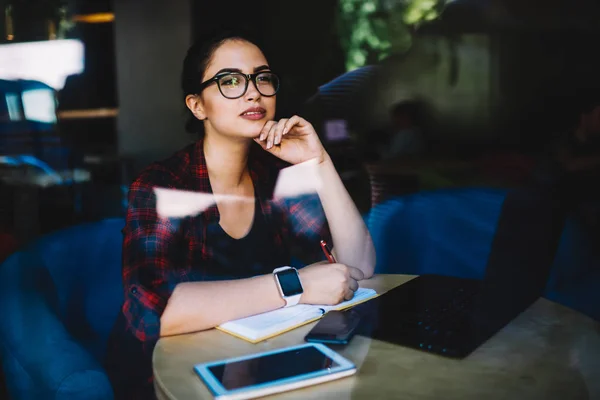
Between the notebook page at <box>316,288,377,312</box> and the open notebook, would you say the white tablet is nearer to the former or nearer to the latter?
the open notebook

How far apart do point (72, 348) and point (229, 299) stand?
1.40 ft

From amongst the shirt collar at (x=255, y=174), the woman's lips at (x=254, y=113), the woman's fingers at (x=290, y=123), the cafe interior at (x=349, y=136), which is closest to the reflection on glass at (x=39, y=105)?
the cafe interior at (x=349, y=136)

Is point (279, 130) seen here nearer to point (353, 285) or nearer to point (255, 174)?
point (255, 174)

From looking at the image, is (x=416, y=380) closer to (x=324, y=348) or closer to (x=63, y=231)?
(x=324, y=348)

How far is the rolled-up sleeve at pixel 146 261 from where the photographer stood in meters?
1.21

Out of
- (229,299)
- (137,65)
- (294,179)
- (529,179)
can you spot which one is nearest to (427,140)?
(529,179)

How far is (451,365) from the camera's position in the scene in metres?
0.97

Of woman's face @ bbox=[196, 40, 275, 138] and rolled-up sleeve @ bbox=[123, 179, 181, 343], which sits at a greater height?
woman's face @ bbox=[196, 40, 275, 138]

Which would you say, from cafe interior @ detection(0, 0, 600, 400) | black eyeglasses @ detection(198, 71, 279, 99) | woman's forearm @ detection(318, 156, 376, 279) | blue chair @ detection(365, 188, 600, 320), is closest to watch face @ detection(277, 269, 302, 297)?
cafe interior @ detection(0, 0, 600, 400)

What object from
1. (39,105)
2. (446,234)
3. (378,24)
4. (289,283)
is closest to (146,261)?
(289,283)

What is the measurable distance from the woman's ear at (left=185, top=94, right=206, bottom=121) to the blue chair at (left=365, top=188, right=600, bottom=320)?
32.0 inches

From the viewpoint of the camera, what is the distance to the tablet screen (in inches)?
34.9

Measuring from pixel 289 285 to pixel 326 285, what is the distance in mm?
94

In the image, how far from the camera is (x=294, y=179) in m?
1.87
